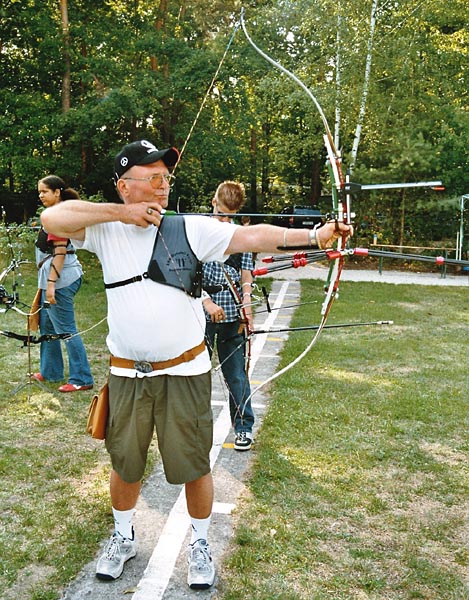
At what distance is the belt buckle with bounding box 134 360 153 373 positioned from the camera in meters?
2.29

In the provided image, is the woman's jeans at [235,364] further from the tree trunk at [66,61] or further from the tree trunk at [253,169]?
the tree trunk at [253,169]

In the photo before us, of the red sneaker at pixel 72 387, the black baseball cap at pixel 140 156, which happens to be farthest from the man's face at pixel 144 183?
the red sneaker at pixel 72 387

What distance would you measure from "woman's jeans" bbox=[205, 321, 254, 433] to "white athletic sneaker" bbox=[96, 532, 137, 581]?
3.86 feet

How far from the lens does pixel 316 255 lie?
2.52 metres

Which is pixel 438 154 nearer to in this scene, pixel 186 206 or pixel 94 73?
pixel 186 206

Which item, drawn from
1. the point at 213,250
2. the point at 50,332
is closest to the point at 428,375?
the point at 50,332

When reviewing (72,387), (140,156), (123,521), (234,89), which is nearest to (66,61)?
(234,89)

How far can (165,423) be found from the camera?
2.31m

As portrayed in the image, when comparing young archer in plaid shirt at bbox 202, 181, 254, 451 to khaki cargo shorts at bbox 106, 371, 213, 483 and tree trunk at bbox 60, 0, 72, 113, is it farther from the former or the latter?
tree trunk at bbox 60, 0, 72, 113

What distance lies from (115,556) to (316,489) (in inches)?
44.2

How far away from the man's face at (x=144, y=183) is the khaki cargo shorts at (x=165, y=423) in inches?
26.2

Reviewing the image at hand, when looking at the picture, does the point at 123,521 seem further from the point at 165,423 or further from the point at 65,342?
the point at 65,342

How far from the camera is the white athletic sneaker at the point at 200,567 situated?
2.34 meters

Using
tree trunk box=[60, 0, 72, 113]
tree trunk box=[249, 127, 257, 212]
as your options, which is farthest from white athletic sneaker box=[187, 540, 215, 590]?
tree trunk box=[249, 127, 257, 212]
